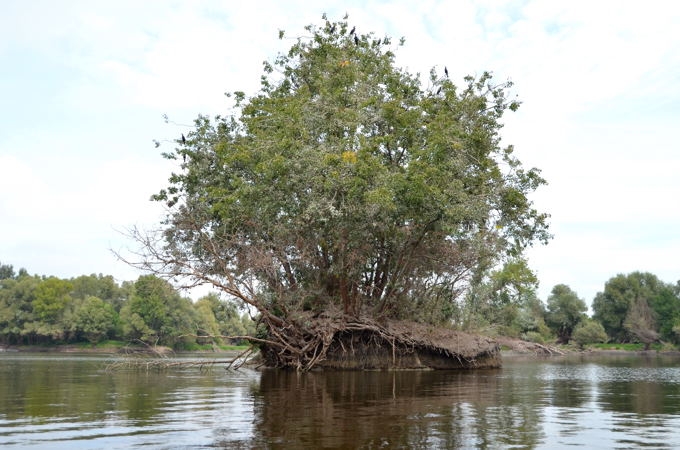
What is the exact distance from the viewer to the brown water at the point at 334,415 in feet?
37.0

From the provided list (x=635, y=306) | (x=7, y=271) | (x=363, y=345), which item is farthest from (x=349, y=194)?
(x=7, y=271)

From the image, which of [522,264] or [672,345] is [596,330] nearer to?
[672,345]

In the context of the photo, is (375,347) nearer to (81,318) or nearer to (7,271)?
(81,318)

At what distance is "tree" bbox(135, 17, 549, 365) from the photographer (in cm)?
2741

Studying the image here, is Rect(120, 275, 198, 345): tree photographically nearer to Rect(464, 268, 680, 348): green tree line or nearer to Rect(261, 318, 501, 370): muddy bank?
Rect(464, 268, 680, 348): green tree line

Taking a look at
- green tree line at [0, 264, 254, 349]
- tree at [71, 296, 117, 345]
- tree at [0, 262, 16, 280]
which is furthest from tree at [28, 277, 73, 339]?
tree at [0, 262, 16, 280]

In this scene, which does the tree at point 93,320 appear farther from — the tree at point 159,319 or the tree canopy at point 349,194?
the tree canopy at point 349,194

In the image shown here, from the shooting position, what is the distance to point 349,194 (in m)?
26.8

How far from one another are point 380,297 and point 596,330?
7849 cm

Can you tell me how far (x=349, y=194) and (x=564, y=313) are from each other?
8878cm

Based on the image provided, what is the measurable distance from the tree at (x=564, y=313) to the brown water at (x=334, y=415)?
277 feet

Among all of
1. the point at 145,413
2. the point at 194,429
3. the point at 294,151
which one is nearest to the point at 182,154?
the point at 294,151

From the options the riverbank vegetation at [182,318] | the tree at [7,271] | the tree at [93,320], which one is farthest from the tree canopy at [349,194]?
the tree at [7,271]

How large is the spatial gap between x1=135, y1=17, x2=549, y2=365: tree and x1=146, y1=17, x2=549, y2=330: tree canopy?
9cm
